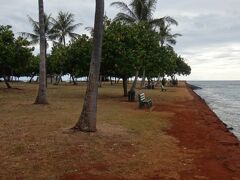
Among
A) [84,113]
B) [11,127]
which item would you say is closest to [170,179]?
[84,113]

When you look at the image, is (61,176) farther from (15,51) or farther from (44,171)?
(15,51)

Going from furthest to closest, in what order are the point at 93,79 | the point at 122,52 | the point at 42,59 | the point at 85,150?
1. the point at 122,52
2. the point at 42,59
3. the point at 93,79
4. the point at 85,150

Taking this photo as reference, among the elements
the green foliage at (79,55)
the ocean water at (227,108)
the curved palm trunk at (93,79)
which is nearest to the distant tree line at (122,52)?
the green foliage at (79,55)

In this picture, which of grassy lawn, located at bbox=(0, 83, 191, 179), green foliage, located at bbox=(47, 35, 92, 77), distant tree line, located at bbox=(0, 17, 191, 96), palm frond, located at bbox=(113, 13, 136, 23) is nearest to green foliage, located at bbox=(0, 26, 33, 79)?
distant tree line, located at bbox=(0, 17, 191, 96)

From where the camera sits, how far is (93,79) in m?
13.9

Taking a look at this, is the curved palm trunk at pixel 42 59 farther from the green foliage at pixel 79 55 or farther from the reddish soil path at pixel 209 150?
the green foliage at pixel 79 55

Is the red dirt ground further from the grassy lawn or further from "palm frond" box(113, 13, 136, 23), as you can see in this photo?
"palm frond" box(113, 13, 136, 23)

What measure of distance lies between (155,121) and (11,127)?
6923 millimetres

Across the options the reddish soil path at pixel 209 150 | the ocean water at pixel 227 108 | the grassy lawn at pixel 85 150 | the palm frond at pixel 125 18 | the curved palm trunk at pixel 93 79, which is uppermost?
the palm frond at pixel 125 18

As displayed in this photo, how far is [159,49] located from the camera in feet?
114

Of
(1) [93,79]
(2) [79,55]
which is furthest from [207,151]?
(2) [79,55]

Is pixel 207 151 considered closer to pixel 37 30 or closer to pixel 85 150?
pixel 85 150

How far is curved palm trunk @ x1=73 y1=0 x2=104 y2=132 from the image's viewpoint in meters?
13.9

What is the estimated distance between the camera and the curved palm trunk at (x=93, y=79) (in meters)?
13.9
